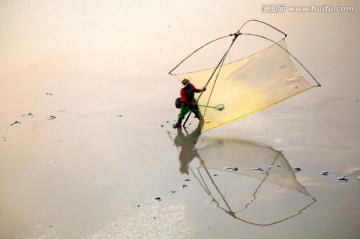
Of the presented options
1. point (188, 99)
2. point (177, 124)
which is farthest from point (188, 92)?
point (177, 124)

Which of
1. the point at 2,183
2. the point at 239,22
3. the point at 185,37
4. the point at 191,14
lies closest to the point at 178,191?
the point at 2,183

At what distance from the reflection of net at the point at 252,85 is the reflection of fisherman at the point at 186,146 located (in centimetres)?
64

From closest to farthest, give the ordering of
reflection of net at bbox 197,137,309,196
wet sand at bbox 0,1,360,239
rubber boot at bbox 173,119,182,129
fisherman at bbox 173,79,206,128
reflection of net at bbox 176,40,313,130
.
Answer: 1. wet sand at bbox 0,1,360,239
2. reflection of net at bbox 197,137,309,196
3. reflection of net at bbox 176,40,313,130
4. fisherman at bbox 173,79,206,128
5. rubber boot at bbox 173,119,182,129

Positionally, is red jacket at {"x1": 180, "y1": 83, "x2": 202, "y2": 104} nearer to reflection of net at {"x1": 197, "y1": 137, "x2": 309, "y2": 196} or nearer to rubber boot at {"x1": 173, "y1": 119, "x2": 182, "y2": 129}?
rubber boot at {"x1": 173, "y1": 119, "x2": 182, "y2": 129}

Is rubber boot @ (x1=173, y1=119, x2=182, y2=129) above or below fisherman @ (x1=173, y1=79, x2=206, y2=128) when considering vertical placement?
below

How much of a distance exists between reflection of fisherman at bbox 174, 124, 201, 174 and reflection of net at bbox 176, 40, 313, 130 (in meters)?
0.64

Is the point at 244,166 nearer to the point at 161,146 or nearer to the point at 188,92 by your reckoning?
the point at 161,146

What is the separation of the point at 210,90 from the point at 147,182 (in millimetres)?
2929

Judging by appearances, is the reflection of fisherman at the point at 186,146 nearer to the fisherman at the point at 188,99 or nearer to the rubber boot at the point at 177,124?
the rubber boot at the point at 177,124

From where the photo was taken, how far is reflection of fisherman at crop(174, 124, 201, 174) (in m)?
8.09

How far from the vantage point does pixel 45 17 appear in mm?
17266

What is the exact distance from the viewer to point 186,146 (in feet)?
28.7

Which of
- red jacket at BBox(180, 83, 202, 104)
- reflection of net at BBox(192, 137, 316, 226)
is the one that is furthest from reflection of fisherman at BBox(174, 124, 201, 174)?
red jacket at BBox(180, 83, 202, 104)

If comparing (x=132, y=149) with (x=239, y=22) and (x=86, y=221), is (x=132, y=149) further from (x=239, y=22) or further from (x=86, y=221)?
(x=239, y=22)
